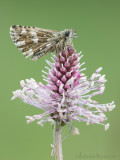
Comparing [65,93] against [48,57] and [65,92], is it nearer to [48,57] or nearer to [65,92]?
[65,92]

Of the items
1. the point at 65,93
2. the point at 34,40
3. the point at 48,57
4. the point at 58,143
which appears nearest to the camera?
the point at 58,143

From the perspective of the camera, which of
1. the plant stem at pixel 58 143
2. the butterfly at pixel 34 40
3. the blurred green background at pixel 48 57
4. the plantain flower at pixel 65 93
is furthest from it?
the blurred green background at pixel 48 57

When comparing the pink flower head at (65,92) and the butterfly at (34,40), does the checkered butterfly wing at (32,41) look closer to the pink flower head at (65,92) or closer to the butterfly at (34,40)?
the butterfly at (34,40)

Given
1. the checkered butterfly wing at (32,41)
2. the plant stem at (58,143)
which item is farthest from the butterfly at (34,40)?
the plant stem at (58,143)

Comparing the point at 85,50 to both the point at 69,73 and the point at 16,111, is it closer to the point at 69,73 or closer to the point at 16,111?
the point at 16,111

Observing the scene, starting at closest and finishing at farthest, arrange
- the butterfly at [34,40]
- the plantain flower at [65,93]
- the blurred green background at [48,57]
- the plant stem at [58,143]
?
1. the plant stem at [58,143]
2. the plantain flower at [65,93]
3. the butterfly at [34,40]
4. the blurred green background at [48,57]

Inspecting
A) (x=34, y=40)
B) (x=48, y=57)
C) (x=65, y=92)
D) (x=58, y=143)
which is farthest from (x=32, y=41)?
(x=48, y=57)
